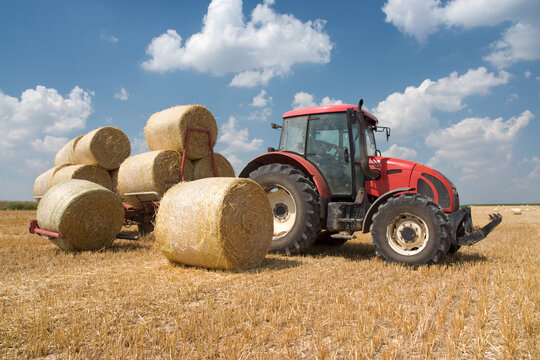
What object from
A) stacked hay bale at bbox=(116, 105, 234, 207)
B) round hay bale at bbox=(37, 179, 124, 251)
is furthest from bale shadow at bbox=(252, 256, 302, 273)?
stacked hay bale at bbox=(116, 105, 234, 207)

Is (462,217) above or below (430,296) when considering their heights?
above

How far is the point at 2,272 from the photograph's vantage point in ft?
16.3

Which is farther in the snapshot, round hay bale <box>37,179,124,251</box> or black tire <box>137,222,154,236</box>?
black tire <box>137,222,154,236</box>

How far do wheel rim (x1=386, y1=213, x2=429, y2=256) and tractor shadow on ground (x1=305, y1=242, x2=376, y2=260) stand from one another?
81cm

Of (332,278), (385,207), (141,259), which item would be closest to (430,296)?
(332,278)

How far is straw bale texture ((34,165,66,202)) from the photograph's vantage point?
11061mm

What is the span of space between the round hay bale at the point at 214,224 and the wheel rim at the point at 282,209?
954 mm

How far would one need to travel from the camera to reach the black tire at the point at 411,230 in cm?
507

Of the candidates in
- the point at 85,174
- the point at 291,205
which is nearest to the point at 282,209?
the point at 291,205

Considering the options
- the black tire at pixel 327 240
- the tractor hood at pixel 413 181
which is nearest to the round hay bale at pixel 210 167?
the black tire at pixel 327 240

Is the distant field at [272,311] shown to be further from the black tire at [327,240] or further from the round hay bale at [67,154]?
the round hay bale at [67,154]

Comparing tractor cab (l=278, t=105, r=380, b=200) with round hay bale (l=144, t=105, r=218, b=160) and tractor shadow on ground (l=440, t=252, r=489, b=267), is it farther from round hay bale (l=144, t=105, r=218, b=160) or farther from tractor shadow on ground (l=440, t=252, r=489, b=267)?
round hay bale (l=144, t=105, r=218, b=160)

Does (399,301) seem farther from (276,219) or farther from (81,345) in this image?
(276,219)

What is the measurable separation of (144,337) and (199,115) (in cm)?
627
